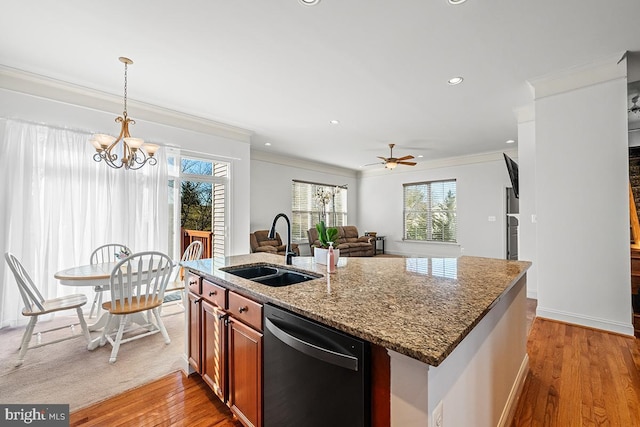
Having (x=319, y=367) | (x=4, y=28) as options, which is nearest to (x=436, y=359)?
(x=319, y=367)

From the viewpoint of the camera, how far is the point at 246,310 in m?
1.48

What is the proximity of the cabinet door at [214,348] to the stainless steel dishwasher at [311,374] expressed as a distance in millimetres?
463

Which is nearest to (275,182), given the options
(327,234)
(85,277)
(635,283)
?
(85,277)

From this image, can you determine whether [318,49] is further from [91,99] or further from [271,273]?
[91,99]

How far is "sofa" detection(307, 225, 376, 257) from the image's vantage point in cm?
761

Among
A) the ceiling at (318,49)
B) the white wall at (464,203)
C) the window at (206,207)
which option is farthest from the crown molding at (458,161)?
the window at (206,207)

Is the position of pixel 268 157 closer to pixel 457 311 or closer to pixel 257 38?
pixel 257 38

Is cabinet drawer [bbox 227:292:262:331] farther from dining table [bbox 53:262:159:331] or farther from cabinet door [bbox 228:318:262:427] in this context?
dining table [bbox 53:262:159:331]

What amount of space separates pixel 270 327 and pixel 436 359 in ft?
2.61

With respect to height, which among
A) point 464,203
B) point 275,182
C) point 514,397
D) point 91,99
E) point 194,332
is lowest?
point 514,397

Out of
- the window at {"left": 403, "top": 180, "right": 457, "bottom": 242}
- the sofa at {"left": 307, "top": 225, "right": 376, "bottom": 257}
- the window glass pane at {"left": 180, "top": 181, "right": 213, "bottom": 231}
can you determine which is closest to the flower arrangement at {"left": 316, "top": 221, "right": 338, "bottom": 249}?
the window glass pane at {"left": 180, "top": 181, "right": 213, "bottom": 231}

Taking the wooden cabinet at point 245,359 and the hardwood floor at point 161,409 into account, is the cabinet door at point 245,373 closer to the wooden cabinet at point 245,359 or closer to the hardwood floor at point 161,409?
the wooden cabinet at point 245,359

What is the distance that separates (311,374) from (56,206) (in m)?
3.77

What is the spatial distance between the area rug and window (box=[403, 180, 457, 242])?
7.04 m
